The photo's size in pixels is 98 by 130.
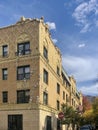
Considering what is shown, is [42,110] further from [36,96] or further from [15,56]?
[15,56]

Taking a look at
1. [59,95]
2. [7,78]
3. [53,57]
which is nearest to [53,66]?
[53,57]

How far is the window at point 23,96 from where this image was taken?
40.9 metres

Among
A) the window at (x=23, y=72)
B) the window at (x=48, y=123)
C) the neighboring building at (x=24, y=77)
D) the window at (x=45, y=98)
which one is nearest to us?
the neighboring building at (x=24, y=77)

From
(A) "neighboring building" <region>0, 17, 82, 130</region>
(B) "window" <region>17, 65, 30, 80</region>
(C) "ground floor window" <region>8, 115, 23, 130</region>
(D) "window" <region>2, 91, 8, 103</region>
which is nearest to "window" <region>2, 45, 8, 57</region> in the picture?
(A) "neighboring building" <region>0, 17, 82, 130</region>

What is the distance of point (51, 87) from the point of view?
158 ft

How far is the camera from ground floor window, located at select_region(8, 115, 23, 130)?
132 ft

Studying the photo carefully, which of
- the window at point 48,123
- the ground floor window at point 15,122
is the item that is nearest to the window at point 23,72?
the ground floor window at point 15,122

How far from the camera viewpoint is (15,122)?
4084 cm

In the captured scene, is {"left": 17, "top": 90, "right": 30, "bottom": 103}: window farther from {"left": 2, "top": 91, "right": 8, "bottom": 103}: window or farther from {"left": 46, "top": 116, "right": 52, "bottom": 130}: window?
{"left": 46, "top": 116, "right": 52, "bottom": 130}: window

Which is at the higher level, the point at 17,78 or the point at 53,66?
the point at 53,66

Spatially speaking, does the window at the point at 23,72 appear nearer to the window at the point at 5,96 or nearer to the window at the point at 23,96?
the window at the point at 23,96

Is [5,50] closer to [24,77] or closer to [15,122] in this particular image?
[24,77]

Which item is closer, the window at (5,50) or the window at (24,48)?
the window at (24,48)

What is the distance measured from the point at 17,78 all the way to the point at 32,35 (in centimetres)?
590
